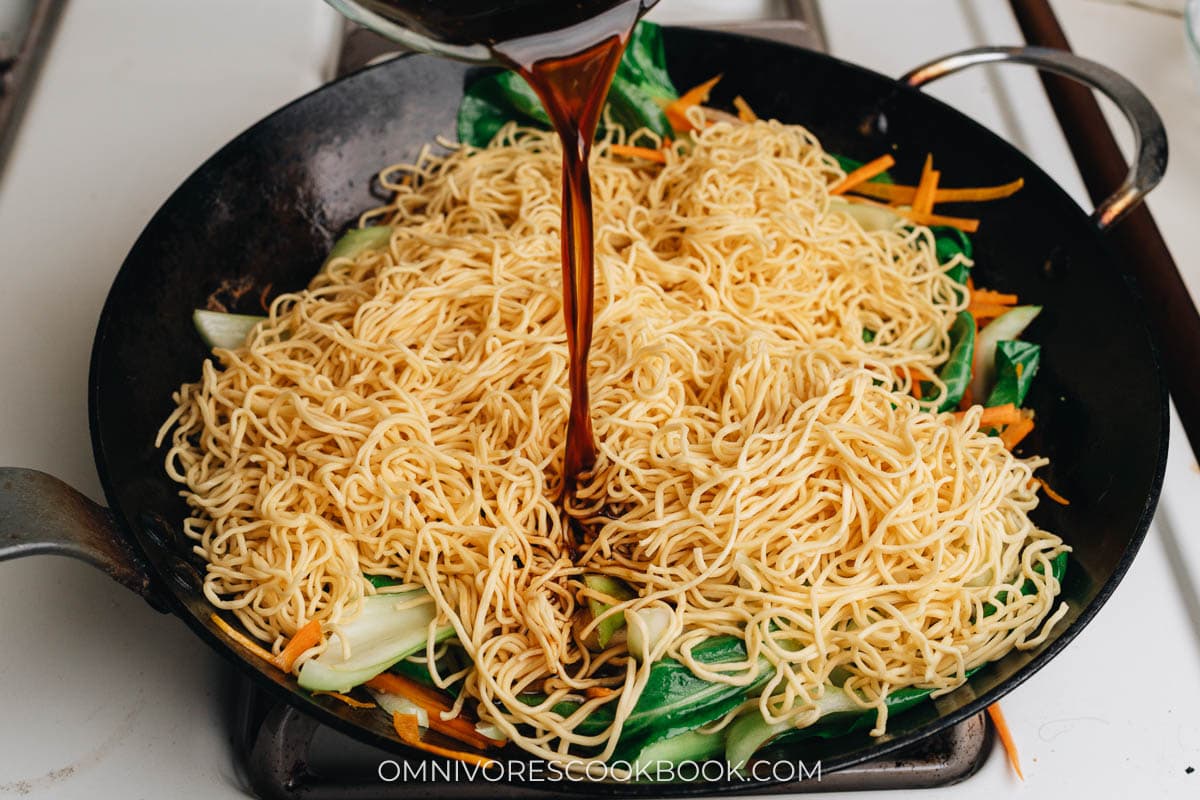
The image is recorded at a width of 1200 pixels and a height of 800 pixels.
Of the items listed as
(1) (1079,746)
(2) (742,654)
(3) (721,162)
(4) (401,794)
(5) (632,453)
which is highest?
(3) (721,162)

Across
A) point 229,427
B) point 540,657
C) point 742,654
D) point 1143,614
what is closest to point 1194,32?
point 1143,614

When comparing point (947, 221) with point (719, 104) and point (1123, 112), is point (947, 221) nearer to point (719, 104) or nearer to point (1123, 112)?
point (1123, 112)

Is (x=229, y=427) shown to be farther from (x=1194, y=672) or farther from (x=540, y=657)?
(x=1194, y=672)

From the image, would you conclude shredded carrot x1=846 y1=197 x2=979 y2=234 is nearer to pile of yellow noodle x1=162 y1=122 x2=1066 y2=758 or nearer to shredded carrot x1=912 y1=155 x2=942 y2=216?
shredded carrot x1=912 y1=155 x2=942 y2=216

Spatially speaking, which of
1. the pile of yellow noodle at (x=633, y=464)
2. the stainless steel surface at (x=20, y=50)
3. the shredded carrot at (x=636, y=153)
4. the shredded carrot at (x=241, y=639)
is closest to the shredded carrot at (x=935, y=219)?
the pile of yellow noodle at (x=633, y=464)

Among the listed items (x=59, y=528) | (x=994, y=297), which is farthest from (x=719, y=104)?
(x=59, y=528)

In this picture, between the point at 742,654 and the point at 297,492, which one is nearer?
the point at 742,654
